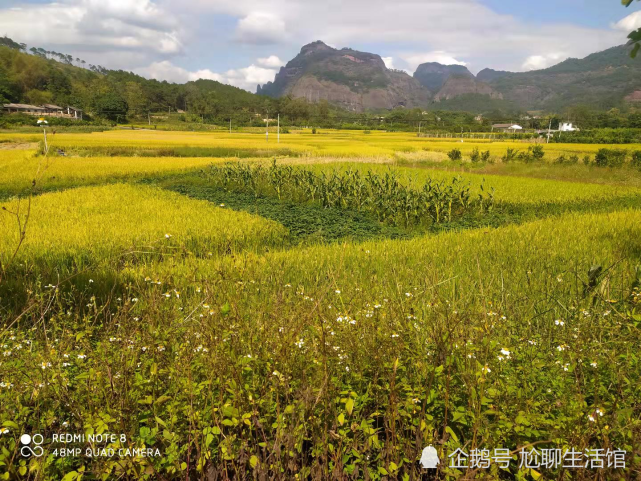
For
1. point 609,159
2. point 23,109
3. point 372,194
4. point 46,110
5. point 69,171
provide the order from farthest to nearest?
1. point 46,110
2. point 23,109
3. point 609,159
4. point 69,171
5. point 372,194

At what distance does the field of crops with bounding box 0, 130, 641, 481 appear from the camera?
6.40ft

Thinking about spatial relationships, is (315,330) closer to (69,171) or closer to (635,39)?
(635,39)

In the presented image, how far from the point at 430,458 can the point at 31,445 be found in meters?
2.05

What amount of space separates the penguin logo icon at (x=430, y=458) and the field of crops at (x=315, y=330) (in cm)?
5

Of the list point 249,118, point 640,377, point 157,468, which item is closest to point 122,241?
point 157,468

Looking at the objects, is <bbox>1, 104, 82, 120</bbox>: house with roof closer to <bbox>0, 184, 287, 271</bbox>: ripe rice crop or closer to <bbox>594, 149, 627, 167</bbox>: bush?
<bbox>0, 184, 287, 271</bbox>: ripe rice crop

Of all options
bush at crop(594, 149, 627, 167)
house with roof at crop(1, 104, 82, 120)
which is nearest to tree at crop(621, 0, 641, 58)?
bush at crop(594, 149, 627, 167)

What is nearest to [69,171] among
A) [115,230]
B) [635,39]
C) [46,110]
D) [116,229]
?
[116,229]

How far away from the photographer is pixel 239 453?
197cm

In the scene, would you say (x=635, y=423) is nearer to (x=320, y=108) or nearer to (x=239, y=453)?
(x=239, y=453)

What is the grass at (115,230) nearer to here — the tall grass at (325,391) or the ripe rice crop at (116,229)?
the ripe rice crop at (116,229)

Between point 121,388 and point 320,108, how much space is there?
96.0 metres

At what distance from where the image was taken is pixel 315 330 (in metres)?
2.45

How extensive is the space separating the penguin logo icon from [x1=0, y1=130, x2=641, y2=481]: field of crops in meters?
0.05
